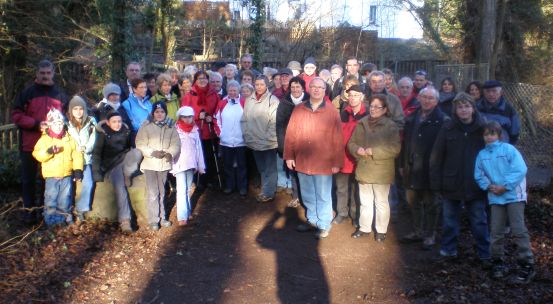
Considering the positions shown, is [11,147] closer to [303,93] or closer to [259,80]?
[259,80]

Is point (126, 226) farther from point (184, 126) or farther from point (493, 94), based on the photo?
point (493, 94)

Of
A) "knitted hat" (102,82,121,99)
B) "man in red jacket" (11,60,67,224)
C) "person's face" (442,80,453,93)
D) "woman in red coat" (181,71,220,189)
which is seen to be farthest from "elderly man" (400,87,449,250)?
"man in red jacket" (11,60,67,224)

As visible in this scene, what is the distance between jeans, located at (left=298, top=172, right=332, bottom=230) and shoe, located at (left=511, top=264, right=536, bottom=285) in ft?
7.77

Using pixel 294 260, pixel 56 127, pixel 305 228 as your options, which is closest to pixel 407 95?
pixel 305 228

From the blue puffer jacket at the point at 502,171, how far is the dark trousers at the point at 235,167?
4062mm

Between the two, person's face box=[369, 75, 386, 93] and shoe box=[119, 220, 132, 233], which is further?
person's face box=[369, 75, 386, 93]

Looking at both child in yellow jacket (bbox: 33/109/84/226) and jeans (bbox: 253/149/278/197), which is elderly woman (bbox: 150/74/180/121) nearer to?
jeans (bbox: 253/149/278/197)

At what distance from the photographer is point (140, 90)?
801 cm

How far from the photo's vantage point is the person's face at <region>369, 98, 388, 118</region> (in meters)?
6.83

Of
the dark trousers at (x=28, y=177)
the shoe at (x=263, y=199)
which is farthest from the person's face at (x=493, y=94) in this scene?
the dark trousers at (x=28, y=177)

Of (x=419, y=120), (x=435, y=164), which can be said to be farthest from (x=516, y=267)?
(x=419, y=120)

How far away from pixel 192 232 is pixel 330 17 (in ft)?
58.0

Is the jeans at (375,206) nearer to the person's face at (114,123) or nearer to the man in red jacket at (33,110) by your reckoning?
the person's face at (114,123)

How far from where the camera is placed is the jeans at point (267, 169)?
8758 mm
